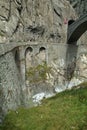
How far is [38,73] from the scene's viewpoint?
3747cm

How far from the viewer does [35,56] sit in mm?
37844

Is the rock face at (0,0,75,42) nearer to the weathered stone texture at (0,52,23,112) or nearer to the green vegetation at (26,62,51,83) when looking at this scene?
the green vegetation at (26,62,51,83)

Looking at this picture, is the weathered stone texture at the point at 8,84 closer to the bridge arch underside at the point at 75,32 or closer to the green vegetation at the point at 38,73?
the green vegetation at the point at 38,73

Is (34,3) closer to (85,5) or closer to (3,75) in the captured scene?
(3,75)

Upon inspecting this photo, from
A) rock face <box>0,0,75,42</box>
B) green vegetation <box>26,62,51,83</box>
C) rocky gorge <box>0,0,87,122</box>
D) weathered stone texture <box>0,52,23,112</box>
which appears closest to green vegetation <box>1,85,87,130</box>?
weathered stone texture <box>0,52,23,112</box>

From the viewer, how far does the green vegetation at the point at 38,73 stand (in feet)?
118

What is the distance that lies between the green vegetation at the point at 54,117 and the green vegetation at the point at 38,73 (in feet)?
30.3

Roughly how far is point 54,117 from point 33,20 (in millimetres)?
23371

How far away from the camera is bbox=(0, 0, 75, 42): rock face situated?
38969 millimetres

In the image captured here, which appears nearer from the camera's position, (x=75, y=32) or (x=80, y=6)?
(x=75, y=32)

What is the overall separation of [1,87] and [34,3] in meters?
23.5

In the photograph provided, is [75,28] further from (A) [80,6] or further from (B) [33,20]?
(A) [80,6]

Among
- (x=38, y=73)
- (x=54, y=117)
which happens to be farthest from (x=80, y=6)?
(x=54, y=117)

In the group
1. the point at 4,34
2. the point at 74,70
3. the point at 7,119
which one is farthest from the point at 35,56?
the point at 7,119
